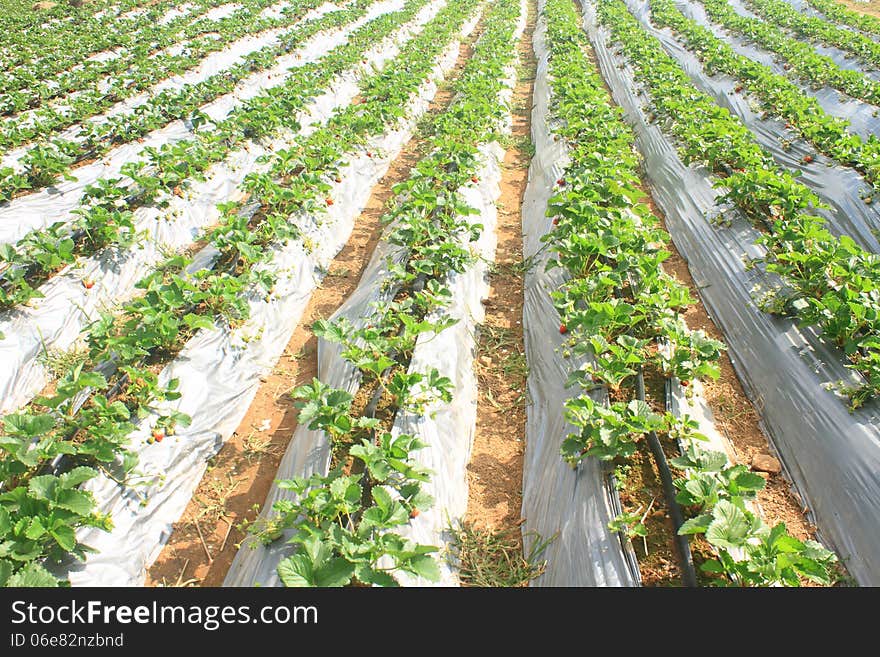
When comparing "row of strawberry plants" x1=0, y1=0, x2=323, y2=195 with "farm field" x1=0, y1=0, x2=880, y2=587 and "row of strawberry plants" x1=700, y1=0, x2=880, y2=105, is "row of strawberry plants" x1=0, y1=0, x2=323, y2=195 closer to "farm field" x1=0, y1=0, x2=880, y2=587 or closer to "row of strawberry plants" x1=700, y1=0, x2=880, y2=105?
"farm field" x1=0, y1=0, x2=880, y2=587

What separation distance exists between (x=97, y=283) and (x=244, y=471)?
10.5 ft

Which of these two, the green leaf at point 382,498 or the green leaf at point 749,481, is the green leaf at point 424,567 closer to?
the green leaf at point 382,498

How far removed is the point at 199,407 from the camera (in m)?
4.25

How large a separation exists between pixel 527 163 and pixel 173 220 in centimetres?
608

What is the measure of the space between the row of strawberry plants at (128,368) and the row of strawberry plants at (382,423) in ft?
3.79

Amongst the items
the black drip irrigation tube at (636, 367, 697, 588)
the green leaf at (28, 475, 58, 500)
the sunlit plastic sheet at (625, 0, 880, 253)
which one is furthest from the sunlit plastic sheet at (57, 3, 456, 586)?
the sunlit plastic sheet at (625, 0, 880, 253)

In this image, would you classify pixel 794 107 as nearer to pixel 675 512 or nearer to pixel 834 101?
pixel 834 101

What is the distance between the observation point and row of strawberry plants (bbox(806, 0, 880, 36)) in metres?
15.7

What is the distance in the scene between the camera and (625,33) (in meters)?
14.8

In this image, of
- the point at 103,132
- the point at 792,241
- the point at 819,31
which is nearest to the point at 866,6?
the point at 819,31

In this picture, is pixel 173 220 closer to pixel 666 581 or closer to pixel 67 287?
pixel 67 287

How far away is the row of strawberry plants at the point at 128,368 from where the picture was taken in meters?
2.84

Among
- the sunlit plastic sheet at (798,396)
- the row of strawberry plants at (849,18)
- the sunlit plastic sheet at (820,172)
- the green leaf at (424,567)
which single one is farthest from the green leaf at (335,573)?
the row of strawberry plants at (849,18)

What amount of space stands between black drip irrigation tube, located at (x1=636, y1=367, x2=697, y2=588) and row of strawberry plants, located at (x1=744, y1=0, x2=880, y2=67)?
1417 cm
